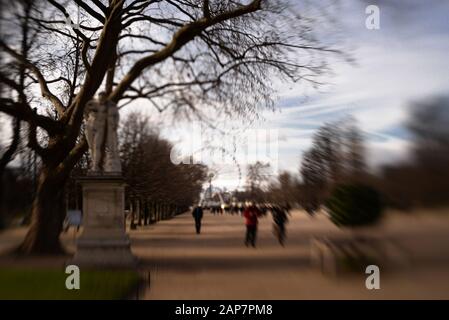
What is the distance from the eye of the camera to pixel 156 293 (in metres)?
12.9

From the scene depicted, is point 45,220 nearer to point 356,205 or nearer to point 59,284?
point 59,284

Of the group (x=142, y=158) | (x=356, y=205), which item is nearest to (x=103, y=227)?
(x=356, y=205)

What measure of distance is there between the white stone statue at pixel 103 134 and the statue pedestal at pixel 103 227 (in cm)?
54

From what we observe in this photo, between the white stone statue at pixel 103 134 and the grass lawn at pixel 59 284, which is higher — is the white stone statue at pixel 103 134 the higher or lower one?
the higher one

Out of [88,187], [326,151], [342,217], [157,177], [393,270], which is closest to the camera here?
[393,270]

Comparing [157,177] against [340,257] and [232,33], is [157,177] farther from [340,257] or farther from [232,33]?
[340,257]

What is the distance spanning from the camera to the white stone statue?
17.6m

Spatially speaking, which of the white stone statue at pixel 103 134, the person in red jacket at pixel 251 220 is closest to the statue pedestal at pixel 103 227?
the white stone statue at pixel 103 134

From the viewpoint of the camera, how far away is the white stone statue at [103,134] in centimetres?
1762

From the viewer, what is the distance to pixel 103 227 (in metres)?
17.0

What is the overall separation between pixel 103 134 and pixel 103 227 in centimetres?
272

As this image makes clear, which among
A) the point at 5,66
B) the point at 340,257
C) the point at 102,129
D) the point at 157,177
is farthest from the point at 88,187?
the point at 157,177

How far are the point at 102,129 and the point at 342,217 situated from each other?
27.1 ft

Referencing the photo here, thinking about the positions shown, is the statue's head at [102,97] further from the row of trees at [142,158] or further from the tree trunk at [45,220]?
the row of trees at [142,158]
